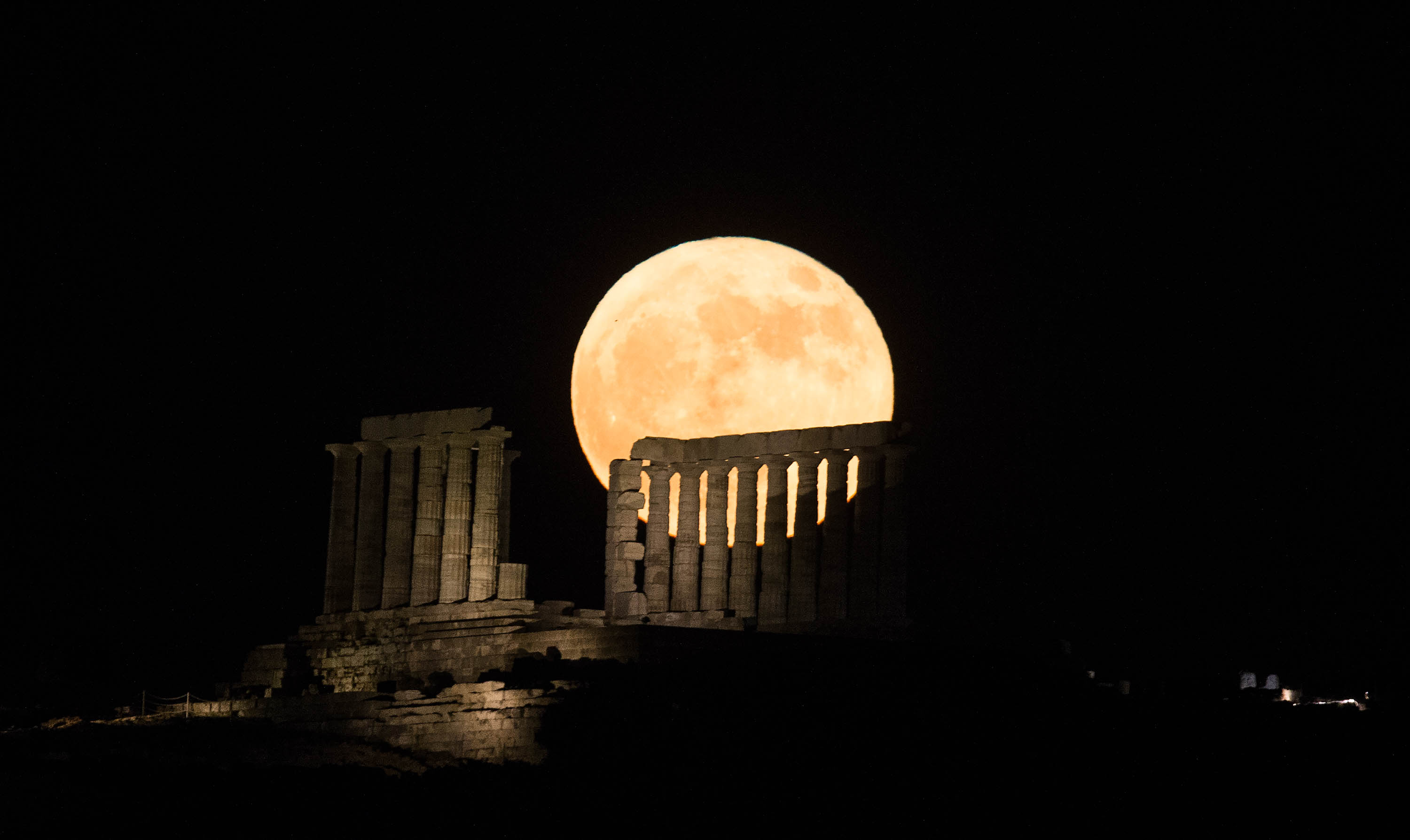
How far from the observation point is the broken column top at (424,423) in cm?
5603

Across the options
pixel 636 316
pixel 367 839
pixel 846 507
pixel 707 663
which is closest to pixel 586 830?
pixel 367 839

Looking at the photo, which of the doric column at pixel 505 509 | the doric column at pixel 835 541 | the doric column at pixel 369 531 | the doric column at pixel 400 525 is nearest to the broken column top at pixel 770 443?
the doric column at pixel 835 541

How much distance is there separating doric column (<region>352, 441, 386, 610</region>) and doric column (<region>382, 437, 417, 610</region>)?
260 mm

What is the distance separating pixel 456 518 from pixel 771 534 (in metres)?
8.11

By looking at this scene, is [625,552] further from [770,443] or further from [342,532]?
[342,532]

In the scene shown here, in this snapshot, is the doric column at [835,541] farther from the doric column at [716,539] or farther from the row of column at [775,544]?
the doric column at [716,539]

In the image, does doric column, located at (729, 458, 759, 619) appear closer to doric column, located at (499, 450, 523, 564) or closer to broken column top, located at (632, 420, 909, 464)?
broken column top, located at (632, 420, 909, 464)

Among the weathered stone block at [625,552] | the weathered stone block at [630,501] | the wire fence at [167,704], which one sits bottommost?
the wire fence at [167,704]

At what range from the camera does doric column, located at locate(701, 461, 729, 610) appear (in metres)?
55.8

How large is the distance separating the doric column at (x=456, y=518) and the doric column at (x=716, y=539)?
6117mm

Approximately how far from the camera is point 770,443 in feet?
183

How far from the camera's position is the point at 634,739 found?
44.5m

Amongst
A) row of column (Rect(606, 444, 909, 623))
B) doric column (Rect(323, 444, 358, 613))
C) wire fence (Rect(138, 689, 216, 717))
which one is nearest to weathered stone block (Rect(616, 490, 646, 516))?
row of column (Rect(606, 444, 909, 623))

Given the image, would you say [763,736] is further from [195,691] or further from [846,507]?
[195,691]
